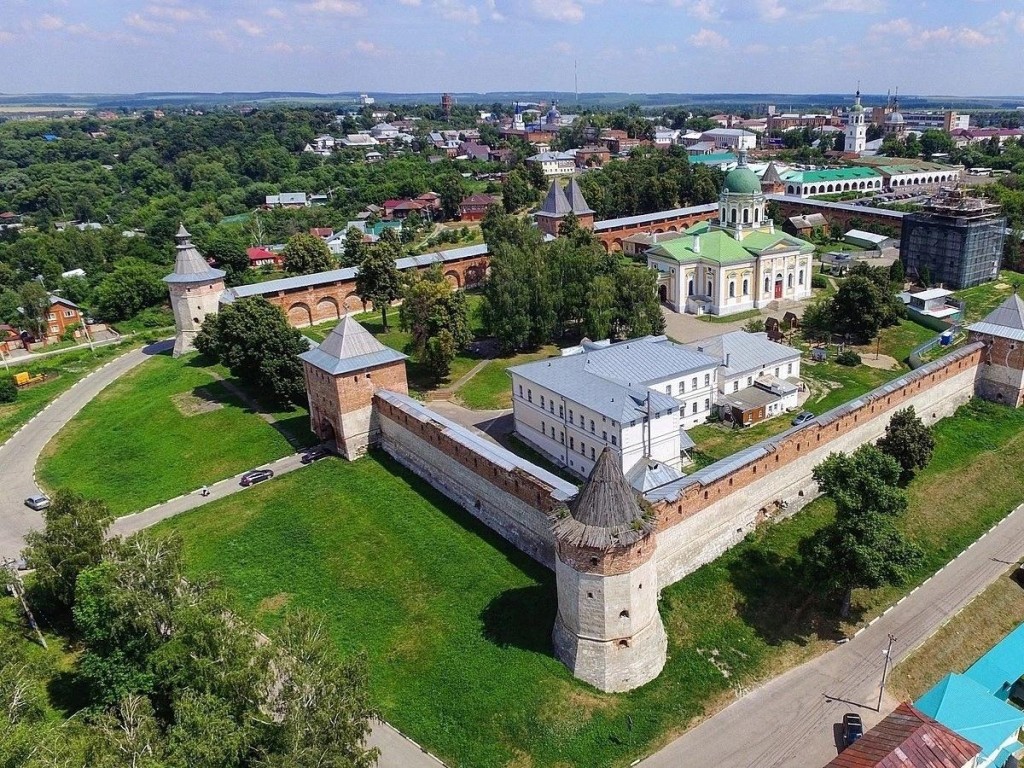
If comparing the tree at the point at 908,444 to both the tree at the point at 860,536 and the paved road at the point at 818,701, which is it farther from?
the tree at the point at 860,536

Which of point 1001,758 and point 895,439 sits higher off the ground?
point 895,439

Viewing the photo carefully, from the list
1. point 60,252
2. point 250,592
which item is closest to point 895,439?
point 250,592

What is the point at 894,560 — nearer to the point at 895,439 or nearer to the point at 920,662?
the point at 920,662

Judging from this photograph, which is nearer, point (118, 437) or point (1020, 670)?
point (1020, 670)

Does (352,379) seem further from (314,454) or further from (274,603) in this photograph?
(274,603)

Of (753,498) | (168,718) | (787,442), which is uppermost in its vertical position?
(787,442)

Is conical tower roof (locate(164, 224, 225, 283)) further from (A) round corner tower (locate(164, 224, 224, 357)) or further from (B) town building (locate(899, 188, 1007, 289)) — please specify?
(B) town building (locate(899, 188, 1007, 289))

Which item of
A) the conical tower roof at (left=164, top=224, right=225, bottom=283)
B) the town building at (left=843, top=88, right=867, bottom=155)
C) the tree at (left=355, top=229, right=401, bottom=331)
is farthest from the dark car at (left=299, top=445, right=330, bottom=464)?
the town building at (left=843, top=88, right=867, bottom=155)

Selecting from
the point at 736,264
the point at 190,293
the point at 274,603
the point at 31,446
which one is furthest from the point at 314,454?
the point at 736,264
